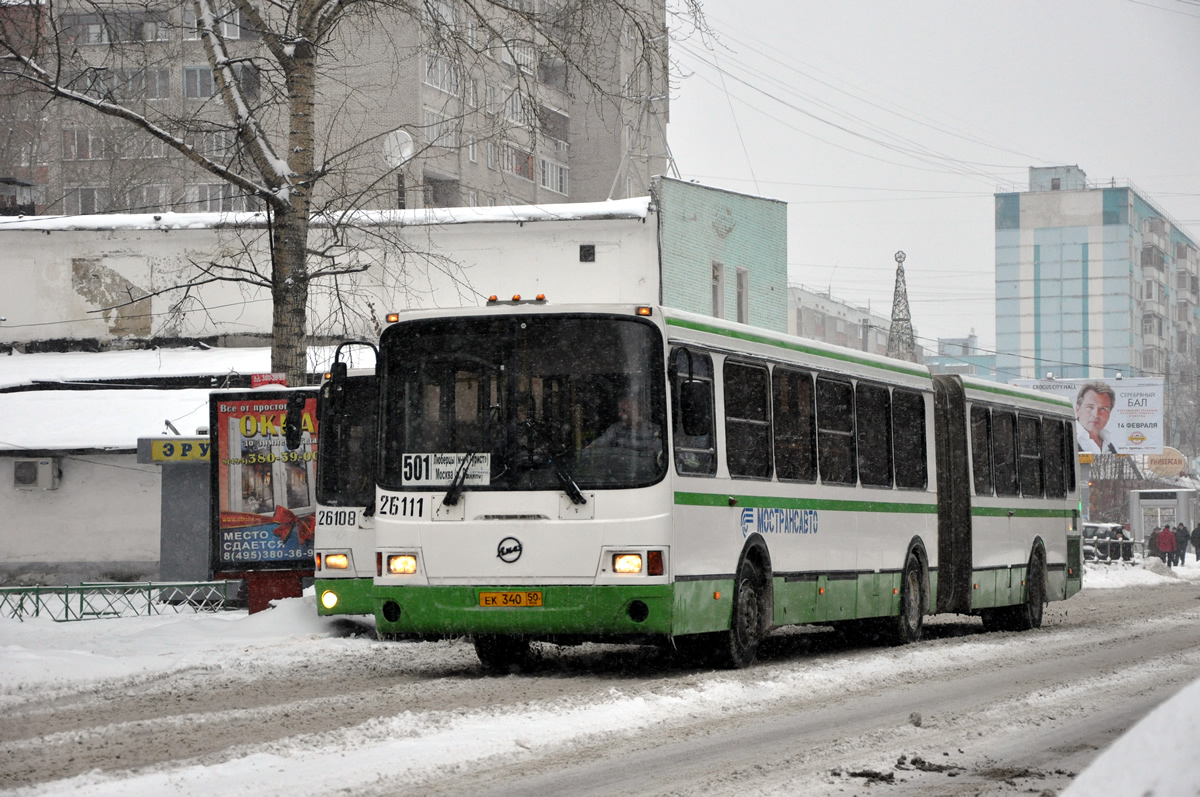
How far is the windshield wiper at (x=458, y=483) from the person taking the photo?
41.7 feet

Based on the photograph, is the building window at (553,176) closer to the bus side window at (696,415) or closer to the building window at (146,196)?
the building window at (146,196)

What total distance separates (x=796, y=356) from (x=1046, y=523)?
7.94m

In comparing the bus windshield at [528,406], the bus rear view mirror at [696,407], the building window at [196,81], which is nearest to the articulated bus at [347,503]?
the bus windshield at [528,406]

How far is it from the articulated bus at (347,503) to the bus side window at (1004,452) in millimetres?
7568

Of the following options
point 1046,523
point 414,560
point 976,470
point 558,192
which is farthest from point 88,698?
point 558,192

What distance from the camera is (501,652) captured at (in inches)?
551

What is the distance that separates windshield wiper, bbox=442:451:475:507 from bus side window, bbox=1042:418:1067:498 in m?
11.3

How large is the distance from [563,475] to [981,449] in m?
8.63

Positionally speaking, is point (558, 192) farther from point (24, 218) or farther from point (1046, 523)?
point (1046, 523)

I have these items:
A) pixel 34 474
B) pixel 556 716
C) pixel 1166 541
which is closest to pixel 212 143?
pixel 34 474

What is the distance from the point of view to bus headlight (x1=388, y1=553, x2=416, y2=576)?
12805mm

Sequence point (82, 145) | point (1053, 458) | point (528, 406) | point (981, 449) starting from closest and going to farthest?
point (528, 406), point (981, 449), point (1053, 458), point (82, 145)

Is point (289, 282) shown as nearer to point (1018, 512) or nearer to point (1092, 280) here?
point (1018, 512)

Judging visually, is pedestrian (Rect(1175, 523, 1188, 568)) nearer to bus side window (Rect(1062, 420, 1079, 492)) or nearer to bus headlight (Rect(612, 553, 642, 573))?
bus side window (Rect(1062, 420, 1079, 492))
